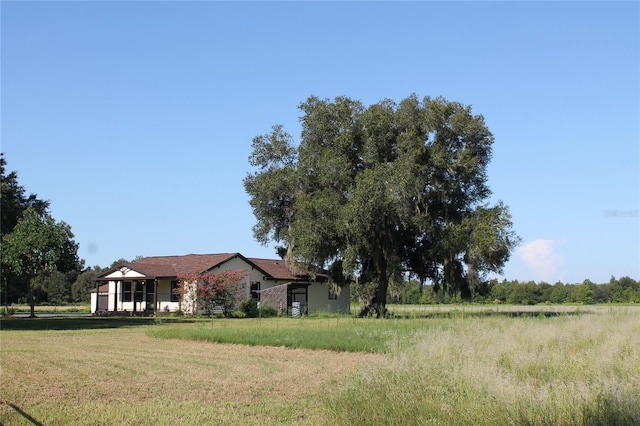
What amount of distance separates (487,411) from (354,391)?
2.06m

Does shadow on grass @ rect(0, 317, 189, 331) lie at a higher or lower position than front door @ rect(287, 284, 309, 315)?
lower

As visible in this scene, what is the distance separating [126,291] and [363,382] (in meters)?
40.1

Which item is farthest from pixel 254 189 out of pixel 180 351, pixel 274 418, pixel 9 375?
pixel 274 418

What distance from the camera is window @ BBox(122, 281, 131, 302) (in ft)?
151

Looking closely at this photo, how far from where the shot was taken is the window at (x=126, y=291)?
45875 millimetres

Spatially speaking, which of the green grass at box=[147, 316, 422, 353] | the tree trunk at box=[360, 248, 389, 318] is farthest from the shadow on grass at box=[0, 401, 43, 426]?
the tree trunk at box=[360, 248, 389, 318]

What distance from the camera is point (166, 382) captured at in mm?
11648

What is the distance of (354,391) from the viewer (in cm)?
868

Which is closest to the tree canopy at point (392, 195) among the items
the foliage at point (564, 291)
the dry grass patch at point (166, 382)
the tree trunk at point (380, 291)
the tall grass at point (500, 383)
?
the tree trunk at point (380, 291)

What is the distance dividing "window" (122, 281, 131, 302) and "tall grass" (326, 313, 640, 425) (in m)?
37.2

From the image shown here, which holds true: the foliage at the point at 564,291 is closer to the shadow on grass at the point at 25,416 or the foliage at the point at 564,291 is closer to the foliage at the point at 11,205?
the foliage at the point at 11,205

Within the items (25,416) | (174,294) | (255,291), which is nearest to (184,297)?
(174,294)

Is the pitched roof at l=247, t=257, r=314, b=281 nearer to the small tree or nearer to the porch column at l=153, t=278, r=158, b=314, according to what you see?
the small tree

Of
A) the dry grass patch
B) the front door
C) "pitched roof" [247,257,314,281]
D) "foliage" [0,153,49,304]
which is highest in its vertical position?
"foliage" [0,153,49,304]
